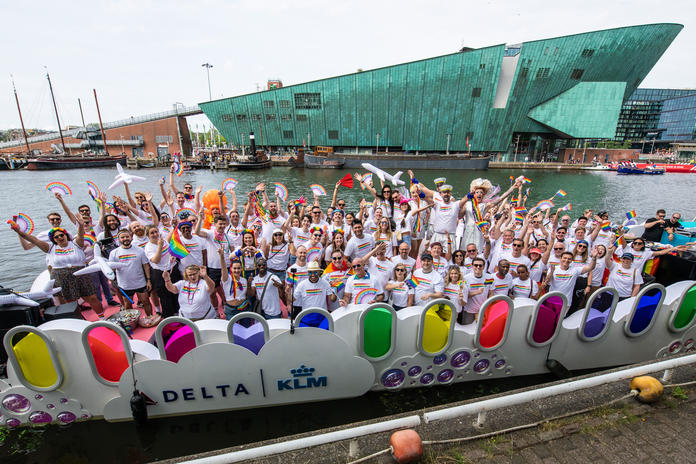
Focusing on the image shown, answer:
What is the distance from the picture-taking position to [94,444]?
3.75 meters

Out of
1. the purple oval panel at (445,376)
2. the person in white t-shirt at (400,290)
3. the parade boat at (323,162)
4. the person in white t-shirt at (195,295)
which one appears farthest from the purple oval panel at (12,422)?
the parade boat at (323,162)

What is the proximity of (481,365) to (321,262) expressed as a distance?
3.18 m

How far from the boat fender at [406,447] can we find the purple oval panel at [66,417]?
12.8 ft

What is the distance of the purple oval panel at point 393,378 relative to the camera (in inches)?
168

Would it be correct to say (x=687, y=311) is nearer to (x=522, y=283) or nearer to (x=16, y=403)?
(x=522, y=283)

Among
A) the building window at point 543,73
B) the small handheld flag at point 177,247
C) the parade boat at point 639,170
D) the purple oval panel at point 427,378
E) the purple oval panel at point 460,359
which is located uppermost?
the building window at point 543,73

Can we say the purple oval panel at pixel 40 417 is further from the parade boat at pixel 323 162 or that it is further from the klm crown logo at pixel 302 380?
the parade boat at pixel 323 162

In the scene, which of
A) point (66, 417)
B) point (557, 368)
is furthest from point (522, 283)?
point (66, 417)

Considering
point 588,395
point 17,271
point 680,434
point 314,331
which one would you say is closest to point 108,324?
point 314,331

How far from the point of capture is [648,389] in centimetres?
304

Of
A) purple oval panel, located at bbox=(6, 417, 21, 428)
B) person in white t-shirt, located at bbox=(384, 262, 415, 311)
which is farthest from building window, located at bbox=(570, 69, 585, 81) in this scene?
purple oval panel, located at bbox=(6, 417, 21, 428)

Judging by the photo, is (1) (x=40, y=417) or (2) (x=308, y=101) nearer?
(1) (x=40, y=417)

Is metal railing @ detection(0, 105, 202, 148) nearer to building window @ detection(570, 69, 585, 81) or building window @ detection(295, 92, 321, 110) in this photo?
building window @ detection(295, 92, 321, 110)

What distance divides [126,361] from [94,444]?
3.80ft
